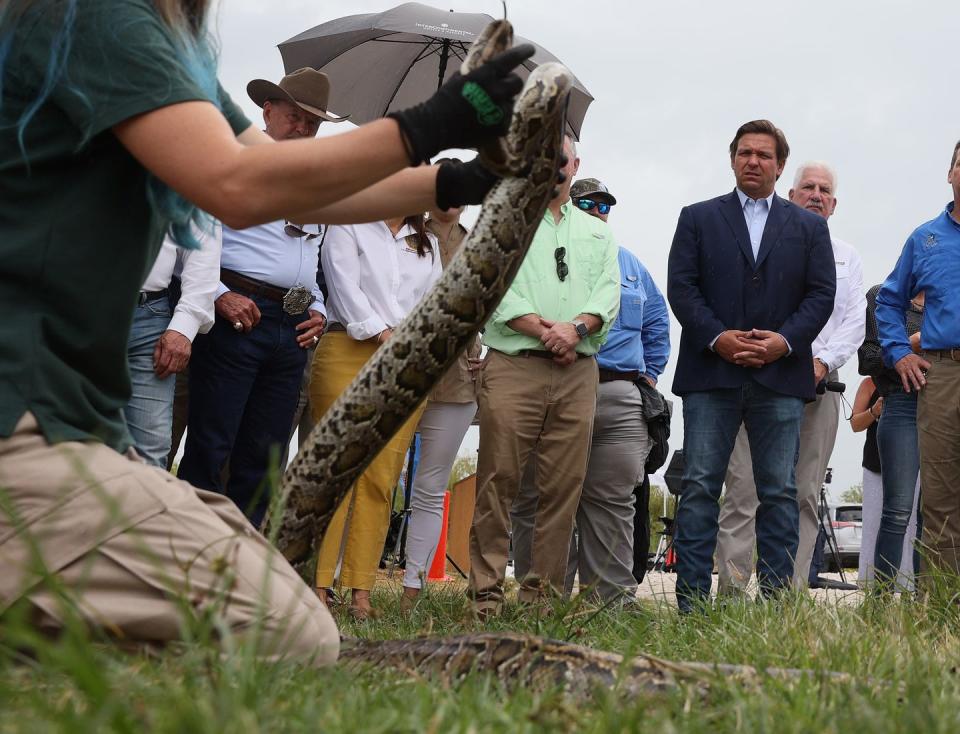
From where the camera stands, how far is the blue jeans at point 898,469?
9.71m

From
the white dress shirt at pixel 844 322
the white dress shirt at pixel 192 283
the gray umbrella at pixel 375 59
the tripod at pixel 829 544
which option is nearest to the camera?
the white dress shirt at pixel 192 283

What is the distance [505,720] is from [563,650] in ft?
3.88

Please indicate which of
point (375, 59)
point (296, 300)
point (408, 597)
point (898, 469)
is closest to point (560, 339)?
point (296, 300)

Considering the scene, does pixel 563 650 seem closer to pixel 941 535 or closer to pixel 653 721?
pixel 653 721

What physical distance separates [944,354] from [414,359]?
5.19 meters

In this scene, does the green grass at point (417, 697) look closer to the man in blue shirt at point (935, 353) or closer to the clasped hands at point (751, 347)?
the clasped hands at point (751, 347)

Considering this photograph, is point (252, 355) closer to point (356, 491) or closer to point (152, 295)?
point (152, 295)

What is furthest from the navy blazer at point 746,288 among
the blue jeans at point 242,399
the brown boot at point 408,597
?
the blue jeans at point 242,399

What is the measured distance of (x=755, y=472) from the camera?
313 inches

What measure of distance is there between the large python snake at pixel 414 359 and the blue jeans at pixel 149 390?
2.28 m

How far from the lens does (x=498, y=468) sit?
306 inches

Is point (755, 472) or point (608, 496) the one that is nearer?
point (755, 472)

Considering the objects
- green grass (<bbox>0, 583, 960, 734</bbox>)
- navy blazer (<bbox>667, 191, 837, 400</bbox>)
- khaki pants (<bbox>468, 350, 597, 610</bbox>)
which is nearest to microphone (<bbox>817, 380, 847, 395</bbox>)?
navy blazer (<bbox>667, 191, 837, 400</bbox>)

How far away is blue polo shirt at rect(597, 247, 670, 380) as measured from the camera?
30.2 feet
